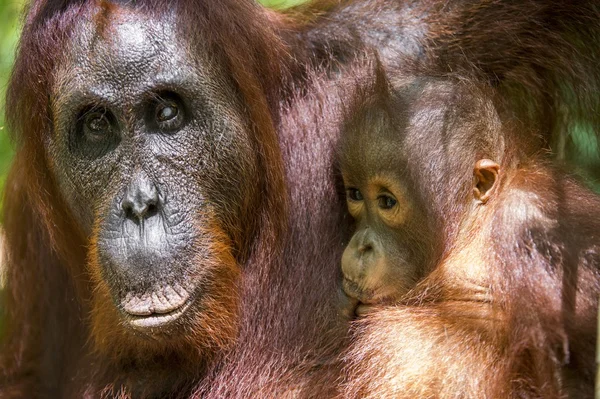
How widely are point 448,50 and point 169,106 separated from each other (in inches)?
45.6

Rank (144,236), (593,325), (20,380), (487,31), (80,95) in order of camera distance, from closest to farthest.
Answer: (593,325), (144,236), (80,95), (487,31), (20,380)

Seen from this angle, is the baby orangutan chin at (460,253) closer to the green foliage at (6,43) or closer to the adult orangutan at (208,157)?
the adult orangutan at (208,157)

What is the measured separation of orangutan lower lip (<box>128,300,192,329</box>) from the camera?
3.18 metres

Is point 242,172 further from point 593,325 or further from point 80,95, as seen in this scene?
point 593,325

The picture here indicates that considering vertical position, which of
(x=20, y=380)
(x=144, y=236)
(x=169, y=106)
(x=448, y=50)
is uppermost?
(x=448, y=50)

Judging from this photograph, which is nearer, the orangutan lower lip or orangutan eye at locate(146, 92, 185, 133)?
the orangutan lower lip

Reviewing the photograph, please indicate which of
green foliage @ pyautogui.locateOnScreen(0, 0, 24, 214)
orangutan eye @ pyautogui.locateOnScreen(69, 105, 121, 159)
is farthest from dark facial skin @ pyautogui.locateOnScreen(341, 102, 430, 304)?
green foliage @ pyautogui.locateOnScreen(0, 0, 24, 214)

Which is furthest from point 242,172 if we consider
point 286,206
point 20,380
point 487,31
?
point 20,380

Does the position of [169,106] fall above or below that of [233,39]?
below

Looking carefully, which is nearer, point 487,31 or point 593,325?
point 593,325

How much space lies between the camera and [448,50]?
3688mm

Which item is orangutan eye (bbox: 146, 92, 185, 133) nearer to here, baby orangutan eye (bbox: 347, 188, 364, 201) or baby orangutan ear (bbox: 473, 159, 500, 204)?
baby orangutan eye (bbox: 347, 188, 364, 201)

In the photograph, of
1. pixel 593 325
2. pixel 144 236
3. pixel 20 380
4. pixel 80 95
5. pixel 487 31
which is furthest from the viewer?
pixel 20 380

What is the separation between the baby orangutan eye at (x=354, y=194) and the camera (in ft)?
11.5
